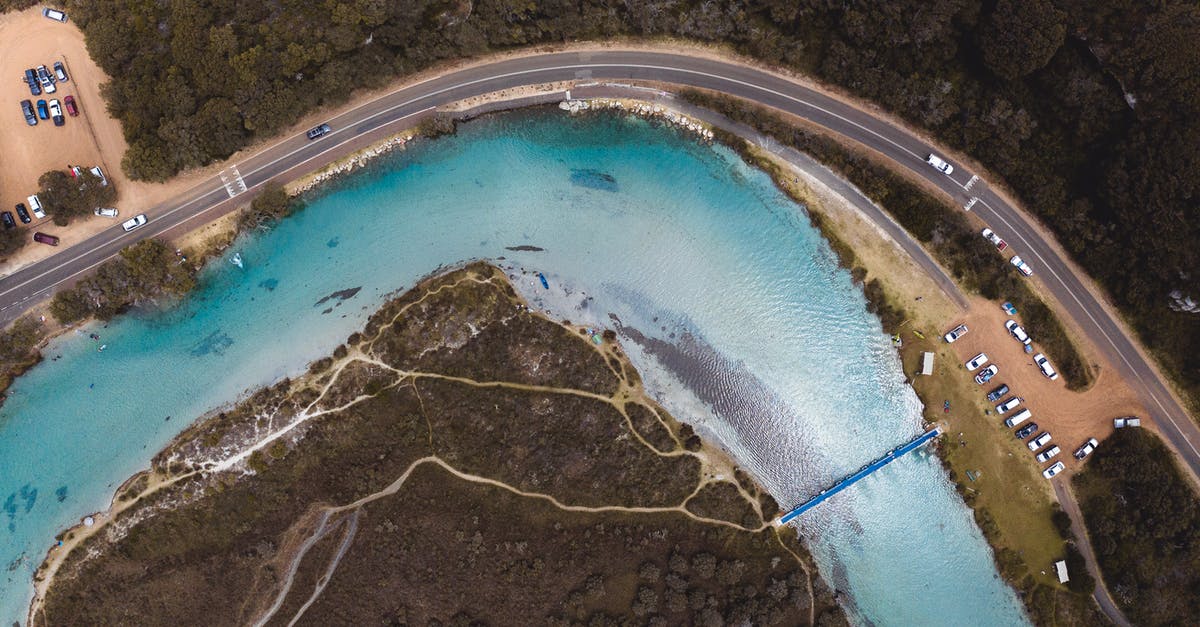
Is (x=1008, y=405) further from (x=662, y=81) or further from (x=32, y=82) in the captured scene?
(x=32, y=82)

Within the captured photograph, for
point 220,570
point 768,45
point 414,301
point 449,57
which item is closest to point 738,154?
point 768,45

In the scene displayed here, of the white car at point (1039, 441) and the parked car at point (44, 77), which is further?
the parked car at point (44, 77)

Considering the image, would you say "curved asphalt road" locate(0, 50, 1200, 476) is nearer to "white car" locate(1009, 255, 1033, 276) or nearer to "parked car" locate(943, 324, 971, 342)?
"white car" locate(1009, 255, 1033, 276)

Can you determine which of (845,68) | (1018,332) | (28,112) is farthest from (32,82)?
(1018,332)

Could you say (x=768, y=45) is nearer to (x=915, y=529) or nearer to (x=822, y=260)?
(x=822, y=260)

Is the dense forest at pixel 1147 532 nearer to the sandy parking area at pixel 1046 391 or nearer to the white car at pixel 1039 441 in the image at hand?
the sandy parking area at pixel 1046 391

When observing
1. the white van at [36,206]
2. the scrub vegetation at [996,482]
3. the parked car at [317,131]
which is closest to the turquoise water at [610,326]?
the scrub vegetation at [996,482]
